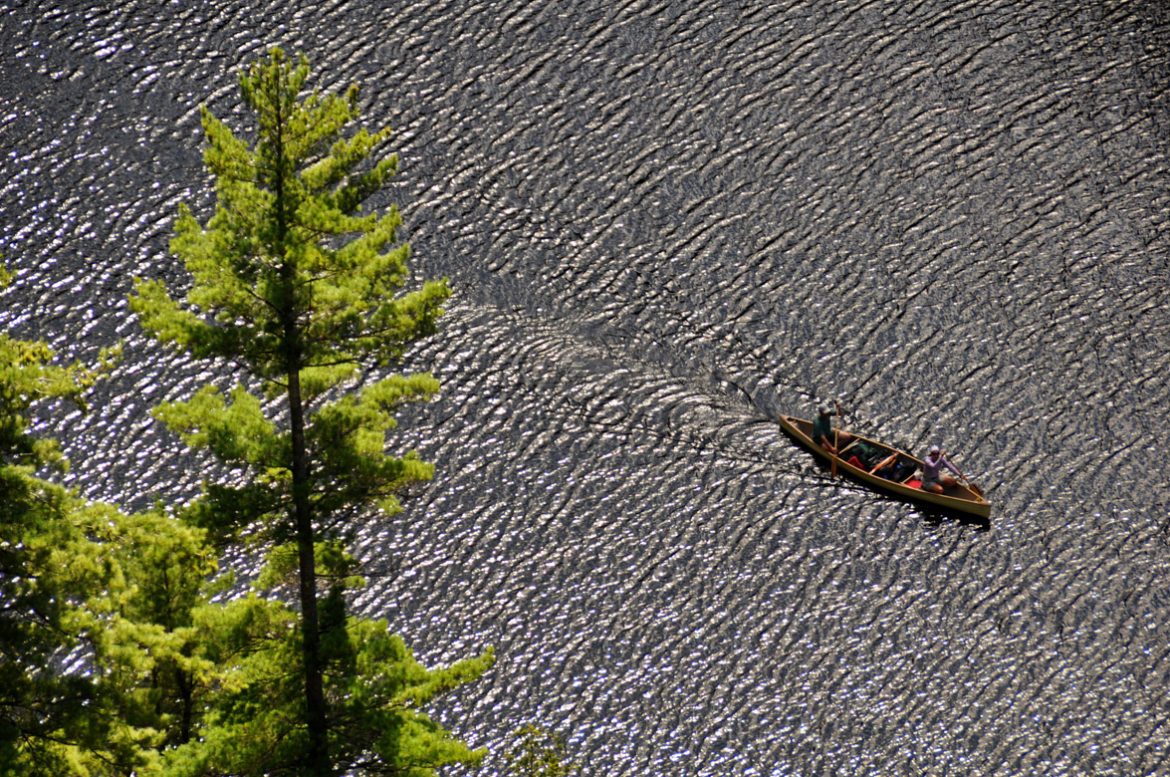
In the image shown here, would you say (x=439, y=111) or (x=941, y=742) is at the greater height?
(x=439, y=111)

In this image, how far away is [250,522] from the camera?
2956 cm

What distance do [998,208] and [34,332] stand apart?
37381 mm

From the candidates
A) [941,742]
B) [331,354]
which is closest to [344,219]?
[331,354]

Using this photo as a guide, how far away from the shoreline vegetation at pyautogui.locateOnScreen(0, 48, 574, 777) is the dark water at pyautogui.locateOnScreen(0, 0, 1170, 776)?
43.7 feet

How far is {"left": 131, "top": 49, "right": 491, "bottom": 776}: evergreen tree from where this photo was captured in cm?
2781

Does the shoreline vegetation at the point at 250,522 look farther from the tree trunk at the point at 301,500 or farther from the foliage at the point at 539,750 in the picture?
the foliage at the point at 539,750

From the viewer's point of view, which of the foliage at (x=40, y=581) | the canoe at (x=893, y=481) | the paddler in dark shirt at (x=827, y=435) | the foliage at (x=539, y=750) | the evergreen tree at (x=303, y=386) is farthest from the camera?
the paddler in dark shirt at (x=827, y=435)

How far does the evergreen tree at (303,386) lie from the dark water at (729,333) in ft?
44.4

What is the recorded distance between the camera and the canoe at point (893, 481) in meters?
50.6

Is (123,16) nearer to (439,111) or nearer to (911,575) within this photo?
(439,111)

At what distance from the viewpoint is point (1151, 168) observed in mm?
67188

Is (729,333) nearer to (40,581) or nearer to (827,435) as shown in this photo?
(827,435)

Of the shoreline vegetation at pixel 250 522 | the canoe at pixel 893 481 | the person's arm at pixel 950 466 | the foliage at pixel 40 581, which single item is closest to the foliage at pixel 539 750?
the shoreline vegetation at pixel 250 522

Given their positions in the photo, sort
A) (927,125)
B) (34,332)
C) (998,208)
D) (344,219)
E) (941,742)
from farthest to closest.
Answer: (927,125)
(998,208)
(34,332)
(941,742)
(344,219)
